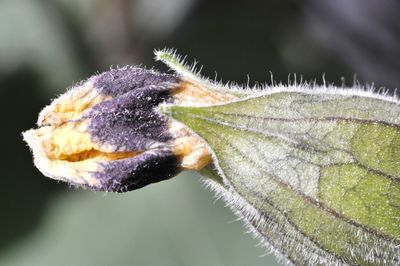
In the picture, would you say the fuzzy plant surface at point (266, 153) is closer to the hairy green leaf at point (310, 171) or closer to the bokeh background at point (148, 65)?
the hairy green leaf at point (310, 171)

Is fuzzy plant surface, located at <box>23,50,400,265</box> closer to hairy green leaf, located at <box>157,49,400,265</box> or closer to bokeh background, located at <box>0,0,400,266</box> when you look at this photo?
hairy green leaf, located at <box>157,49,400,265</box>

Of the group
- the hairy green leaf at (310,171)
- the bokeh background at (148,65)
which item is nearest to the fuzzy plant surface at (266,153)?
the hairy green leaf at (310,171)

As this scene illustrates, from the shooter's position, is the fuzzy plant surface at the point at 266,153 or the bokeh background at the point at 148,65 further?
the bokeh background at the point at 148,65

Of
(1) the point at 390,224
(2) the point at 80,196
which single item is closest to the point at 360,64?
(2) the point at 80,196

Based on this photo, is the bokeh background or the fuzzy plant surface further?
the bokeh background

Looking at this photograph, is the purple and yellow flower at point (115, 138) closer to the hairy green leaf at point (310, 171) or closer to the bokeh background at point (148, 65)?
the hairy green leaf at point (310, 171)

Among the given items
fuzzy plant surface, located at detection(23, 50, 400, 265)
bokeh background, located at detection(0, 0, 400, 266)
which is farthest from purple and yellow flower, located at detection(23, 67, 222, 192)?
bokeh background, located at detection(0, 0, 400, 266)
